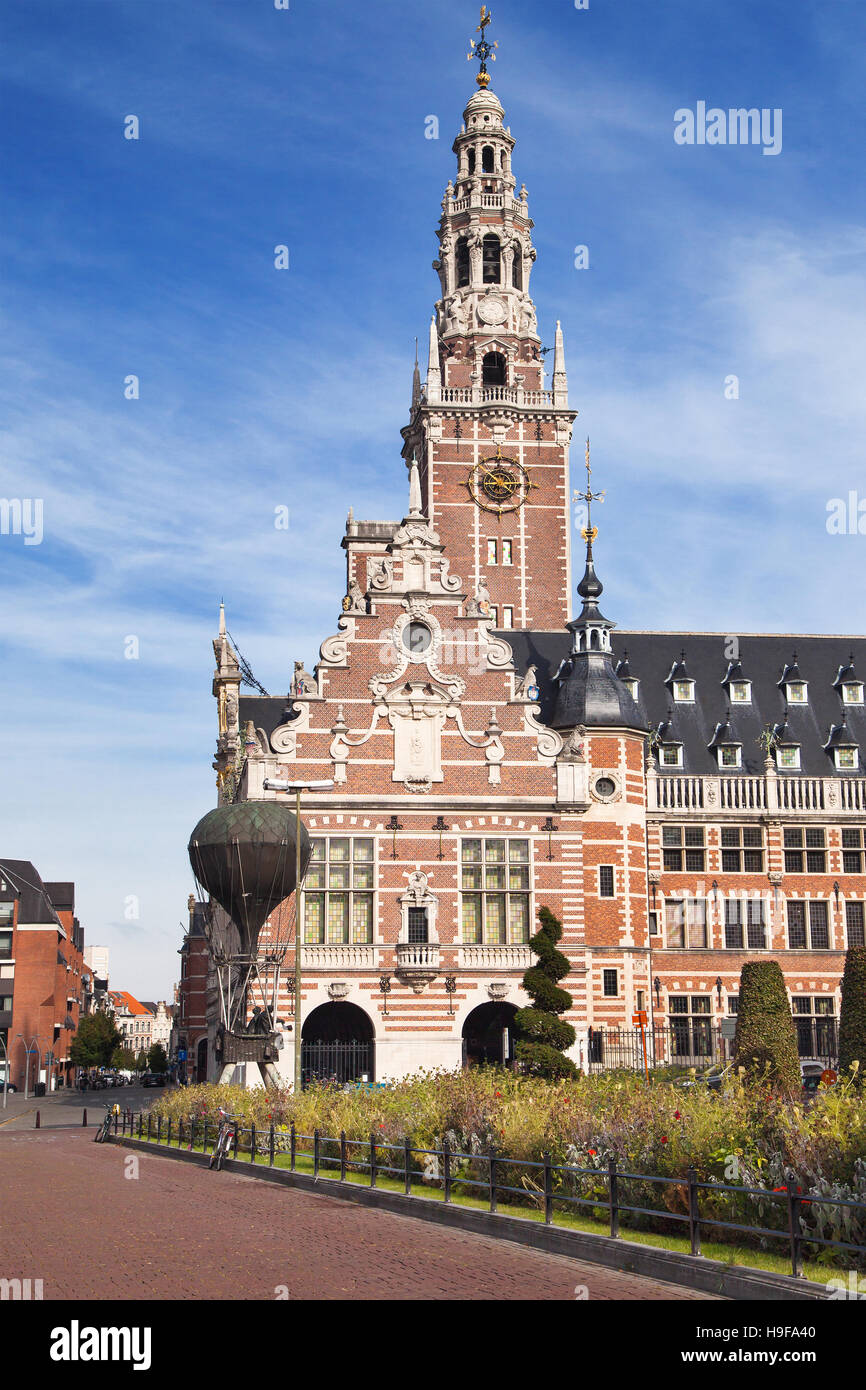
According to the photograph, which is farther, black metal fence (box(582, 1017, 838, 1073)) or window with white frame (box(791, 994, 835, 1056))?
window with white frame (box(791, 994, 835, 1056))

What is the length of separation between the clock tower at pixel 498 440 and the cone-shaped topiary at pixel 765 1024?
3658cm

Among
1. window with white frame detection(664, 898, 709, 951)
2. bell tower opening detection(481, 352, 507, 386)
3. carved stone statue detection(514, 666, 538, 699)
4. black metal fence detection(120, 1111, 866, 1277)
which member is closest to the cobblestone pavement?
black metal fence detection(120, 1111, 866, 1277)

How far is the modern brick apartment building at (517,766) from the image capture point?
160 feet

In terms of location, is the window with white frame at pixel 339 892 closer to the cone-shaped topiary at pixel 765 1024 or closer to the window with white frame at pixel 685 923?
the window with white frame at pixel 685 923

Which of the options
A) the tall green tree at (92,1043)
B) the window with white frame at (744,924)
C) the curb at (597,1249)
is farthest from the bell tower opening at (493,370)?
the tall green tree at (92,1043)

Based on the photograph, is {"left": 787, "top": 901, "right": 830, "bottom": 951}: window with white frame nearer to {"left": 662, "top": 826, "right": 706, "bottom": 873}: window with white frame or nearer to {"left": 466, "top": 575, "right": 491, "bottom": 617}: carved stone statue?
{"left": 662, "top": 826, "right": 706, "bottom": 873}: window with white frame

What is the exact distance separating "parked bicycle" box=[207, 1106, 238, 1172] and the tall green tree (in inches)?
3659

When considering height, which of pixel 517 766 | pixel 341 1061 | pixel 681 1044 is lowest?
pixel 341 1061

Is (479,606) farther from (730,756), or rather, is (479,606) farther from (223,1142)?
(223,1142)

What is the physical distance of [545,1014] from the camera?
45.1 meters

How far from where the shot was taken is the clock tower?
6612 cm

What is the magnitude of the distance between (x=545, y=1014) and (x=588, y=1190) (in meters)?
25.6

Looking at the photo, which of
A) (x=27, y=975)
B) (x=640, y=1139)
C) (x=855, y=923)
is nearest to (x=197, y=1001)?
(x=855, y=923)
